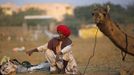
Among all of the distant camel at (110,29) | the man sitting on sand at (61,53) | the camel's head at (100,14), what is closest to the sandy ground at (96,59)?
the man sitting on sand at (61,53)

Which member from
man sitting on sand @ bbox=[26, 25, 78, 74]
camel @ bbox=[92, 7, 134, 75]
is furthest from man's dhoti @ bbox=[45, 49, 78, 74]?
camel @ bbox=[92, 7, 134, 75]

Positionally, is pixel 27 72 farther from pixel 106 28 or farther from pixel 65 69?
pixel 106 28

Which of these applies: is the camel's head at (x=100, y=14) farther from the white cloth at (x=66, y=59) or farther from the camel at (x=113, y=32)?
the white cloth at (x=66, y=59)

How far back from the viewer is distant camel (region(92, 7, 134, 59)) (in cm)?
727

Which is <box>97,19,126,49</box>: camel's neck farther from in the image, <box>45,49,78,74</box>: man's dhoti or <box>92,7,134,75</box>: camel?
<box>45,49,78,74</box>: man's dhoti

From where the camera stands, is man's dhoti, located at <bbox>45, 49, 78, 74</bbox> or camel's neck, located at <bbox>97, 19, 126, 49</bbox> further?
man's dhoti, located at <bbox>45, 49, 78, 74</bbox>

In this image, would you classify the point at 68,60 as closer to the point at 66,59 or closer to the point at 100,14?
the point at 66,59

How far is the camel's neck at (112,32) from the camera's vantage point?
7.47 metres

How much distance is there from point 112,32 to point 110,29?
0.10 meters

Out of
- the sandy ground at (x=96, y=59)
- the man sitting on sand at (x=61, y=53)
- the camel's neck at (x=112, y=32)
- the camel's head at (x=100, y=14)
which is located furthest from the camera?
the sandy ground at (x=96, y=59)

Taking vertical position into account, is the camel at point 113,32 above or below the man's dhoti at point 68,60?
above

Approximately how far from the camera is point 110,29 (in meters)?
7.58

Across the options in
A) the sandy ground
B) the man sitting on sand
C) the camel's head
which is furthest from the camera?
the sandy ground

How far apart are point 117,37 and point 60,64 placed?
5.19 ft
